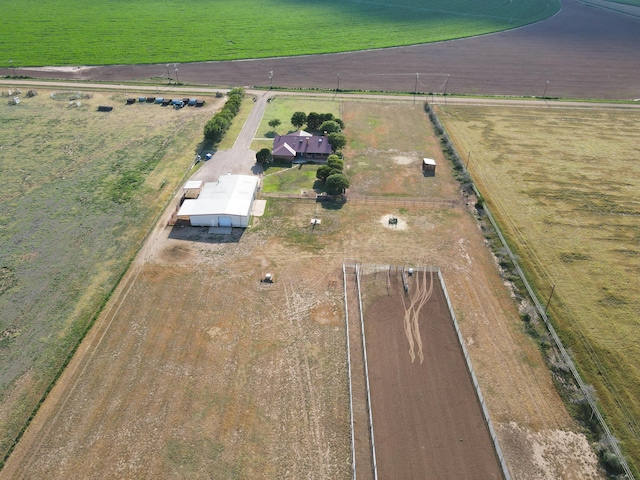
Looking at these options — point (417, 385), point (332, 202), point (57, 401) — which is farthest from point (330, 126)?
point (57, 401)

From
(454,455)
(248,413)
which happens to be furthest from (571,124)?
(248,413)

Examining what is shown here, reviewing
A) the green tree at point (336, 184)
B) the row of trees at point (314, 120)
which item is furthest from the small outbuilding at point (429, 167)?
the row of trees at point (314, 120)

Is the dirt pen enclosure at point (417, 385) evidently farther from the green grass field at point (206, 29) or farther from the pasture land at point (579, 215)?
the green grass field at point (206, 29)

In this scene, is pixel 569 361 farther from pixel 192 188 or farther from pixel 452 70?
pixel 452 70

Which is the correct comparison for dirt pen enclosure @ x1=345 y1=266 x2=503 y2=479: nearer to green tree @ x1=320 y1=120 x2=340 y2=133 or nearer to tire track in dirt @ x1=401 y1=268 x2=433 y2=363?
tire track in dirt @ x1=401 y1=268 x2=433 y2=363

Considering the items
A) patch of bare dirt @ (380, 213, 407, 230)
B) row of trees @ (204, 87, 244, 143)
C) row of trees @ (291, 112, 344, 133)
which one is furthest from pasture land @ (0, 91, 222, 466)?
patch of bare dirt @ (380, 213, 407, 230)

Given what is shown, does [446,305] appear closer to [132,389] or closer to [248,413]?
[248,413]
